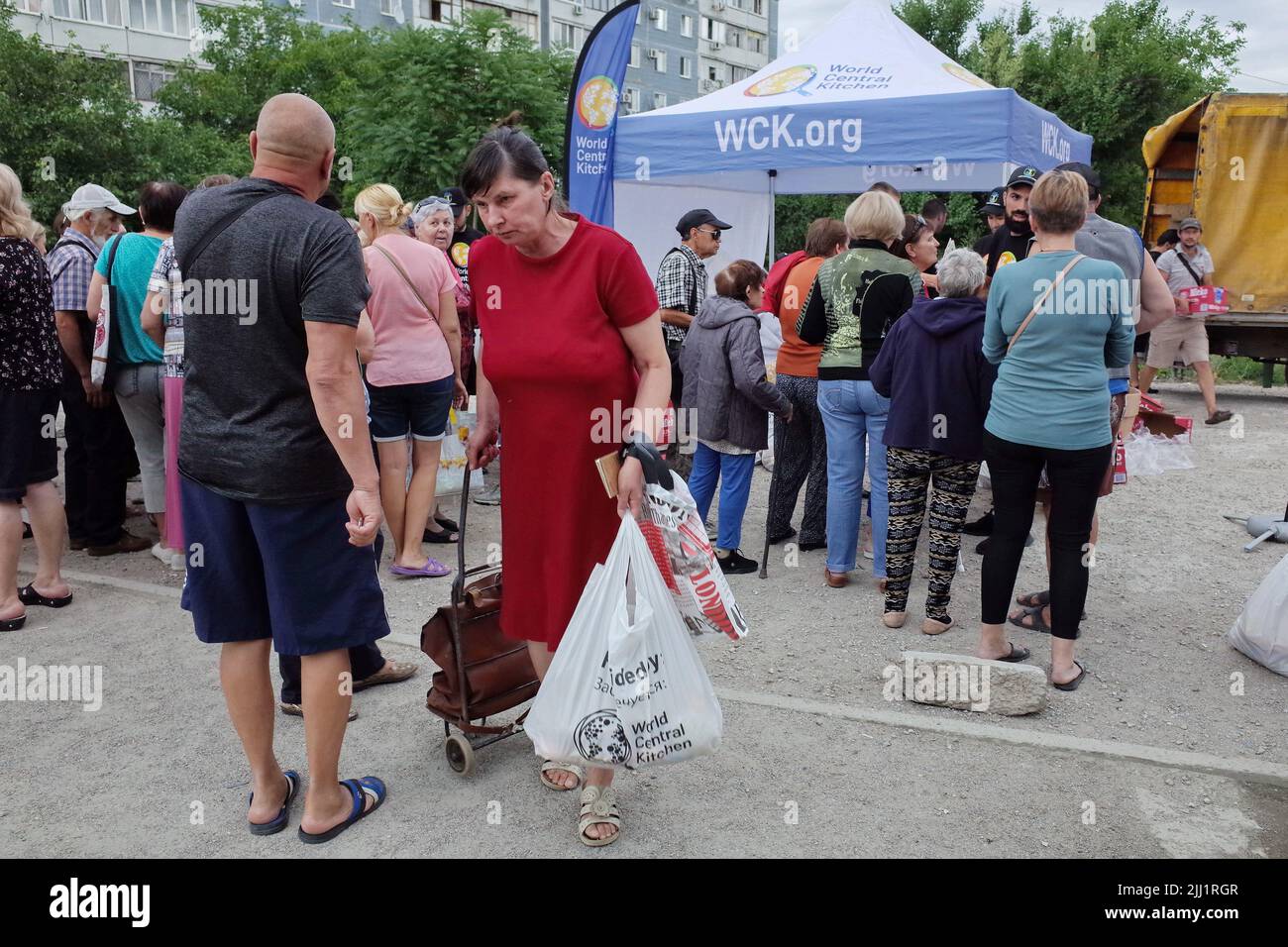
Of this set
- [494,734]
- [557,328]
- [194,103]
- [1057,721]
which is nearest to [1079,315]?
[1057,721]

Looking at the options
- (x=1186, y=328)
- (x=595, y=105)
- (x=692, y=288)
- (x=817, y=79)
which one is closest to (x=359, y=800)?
(x=692, y=288)

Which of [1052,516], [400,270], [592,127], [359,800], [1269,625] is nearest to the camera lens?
[359,800]

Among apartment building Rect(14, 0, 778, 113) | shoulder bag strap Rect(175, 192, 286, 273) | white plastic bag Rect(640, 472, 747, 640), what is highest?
apartment building Rect(14, 0, 778, 113)

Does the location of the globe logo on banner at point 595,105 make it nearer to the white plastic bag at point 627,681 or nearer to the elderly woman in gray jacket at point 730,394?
the elderly woman in gray jacket at point 730,394

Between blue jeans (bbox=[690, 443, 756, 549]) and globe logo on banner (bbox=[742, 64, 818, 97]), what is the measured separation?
405 cm

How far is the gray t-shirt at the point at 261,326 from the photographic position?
2.47 meters

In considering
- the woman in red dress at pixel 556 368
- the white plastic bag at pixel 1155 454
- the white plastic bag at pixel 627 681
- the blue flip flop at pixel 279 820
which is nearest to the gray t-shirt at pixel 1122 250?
the woman in red dress at pixel 556 368

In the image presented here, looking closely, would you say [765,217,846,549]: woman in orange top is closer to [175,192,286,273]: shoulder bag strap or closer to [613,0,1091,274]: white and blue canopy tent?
[613,0,1091,274]: white and blue canopy tent

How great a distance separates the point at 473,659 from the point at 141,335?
3073mm

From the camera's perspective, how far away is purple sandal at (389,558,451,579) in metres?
5.25

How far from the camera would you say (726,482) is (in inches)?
216

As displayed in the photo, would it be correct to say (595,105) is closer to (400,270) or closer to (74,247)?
(400,270)

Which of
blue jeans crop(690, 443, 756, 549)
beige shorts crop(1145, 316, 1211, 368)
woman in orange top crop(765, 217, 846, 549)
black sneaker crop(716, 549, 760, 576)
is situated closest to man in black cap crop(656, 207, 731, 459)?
woman in orange top crop(765, 217, 846, 549)

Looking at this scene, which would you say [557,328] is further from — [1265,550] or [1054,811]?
[1265,550]
